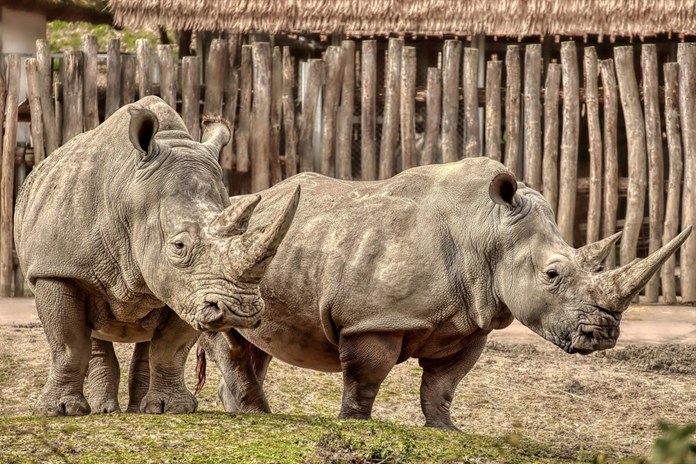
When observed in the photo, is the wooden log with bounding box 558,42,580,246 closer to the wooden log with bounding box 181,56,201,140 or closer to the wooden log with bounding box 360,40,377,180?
the wooden log with bounding box 360,40,377,180

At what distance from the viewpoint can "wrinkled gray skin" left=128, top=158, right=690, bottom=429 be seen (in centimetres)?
650

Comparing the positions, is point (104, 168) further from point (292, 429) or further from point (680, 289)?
point (680, 289)

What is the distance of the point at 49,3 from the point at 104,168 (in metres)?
13.9

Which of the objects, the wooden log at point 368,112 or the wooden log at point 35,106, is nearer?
the wooden log at point 35,106

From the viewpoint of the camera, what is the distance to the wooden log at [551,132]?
44.4 ft

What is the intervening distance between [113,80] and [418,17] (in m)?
3.28

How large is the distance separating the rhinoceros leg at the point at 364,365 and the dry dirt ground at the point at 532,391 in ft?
2.77

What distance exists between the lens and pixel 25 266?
20.5 ft

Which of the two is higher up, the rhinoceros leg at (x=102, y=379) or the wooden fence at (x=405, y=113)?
the wooden fence at (x=405, y=113)

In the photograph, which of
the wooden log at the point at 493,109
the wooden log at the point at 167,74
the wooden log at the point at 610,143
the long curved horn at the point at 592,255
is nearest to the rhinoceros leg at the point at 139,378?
the long curved horn at the point at 592,255

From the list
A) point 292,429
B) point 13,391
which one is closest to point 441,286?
point 292,429

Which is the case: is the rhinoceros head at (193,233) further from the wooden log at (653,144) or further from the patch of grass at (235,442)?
the wooden log at (653,144)

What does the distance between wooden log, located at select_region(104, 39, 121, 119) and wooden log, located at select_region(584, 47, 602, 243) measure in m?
4.61

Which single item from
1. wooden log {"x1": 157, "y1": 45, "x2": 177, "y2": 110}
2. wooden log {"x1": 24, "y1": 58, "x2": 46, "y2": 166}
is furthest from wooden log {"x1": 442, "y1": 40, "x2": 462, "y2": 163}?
wooden log {"x1": 24, "y1": 58, "x2": 46, "y2": 166}
